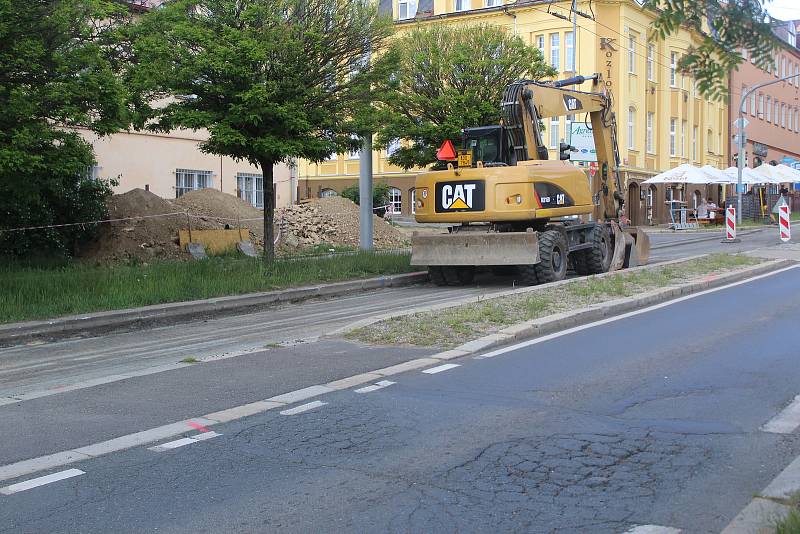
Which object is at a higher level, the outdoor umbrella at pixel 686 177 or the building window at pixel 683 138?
the building window at pixel 683 138

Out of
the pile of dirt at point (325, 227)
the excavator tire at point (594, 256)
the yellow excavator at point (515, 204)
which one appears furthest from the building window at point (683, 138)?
the excavator tire at point (594, 256)

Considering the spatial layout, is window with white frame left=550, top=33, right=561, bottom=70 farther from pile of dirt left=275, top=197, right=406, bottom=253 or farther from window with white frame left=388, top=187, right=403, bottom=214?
pile of dirt left=275, top=197, right=406, bottom=253

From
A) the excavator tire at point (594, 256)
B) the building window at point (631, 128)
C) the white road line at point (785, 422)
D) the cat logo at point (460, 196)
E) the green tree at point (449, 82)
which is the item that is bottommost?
the white road line at point (785, 422)

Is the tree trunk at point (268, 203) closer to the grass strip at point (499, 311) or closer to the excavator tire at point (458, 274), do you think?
the excavator tire at point (458, 274)

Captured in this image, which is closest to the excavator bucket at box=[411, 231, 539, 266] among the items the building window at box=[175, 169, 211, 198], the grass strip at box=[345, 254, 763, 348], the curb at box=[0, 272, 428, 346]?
the curb at box=[0, 272, 428, 346]

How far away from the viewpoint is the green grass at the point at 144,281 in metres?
12.0

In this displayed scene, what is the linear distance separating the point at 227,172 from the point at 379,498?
915 inches

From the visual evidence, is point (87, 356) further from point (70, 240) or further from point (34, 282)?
point (70, 240)

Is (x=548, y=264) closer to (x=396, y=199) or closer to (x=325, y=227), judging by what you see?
(x=325, y=227)

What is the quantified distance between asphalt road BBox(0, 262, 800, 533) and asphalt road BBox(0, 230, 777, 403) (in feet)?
3.17

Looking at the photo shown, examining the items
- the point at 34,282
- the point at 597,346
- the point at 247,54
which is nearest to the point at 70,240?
the point at 34,282

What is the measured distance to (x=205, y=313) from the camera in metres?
13.0

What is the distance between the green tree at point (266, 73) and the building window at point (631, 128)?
1200 inches

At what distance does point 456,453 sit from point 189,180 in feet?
71.7
